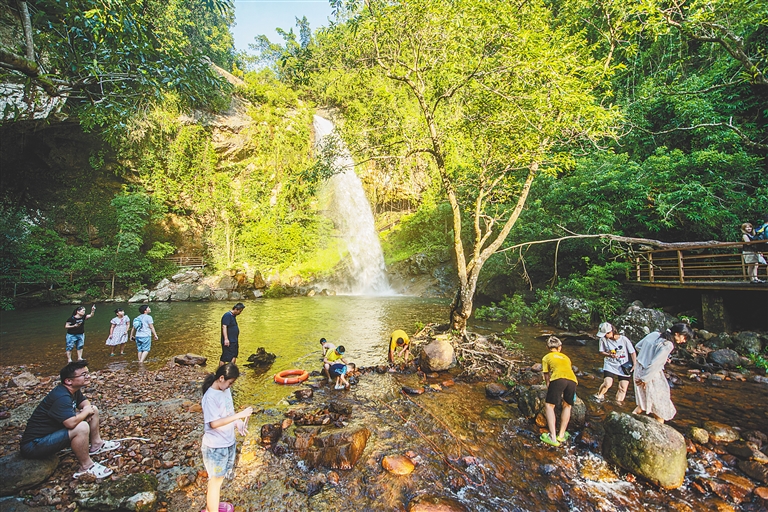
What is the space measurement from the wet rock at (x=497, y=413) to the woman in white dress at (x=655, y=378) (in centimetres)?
191

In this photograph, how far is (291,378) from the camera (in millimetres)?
6973

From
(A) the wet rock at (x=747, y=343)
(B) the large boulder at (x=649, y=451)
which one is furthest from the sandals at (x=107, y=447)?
(A) the wet rock at (x=747, y=343)

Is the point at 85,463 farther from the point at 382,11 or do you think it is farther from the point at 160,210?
the point at 160,210

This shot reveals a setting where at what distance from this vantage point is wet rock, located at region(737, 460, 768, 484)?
377 centimetres

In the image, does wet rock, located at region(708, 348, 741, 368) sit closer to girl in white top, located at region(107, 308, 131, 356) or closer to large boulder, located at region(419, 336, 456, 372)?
large boulder, located at region(419, 336, 456, 372)

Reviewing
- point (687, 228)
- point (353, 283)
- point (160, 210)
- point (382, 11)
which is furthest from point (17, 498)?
point (160, 210)

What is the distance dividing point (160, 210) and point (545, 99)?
26.7m

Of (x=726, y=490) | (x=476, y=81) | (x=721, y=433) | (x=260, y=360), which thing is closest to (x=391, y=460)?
(x=726, y=490)

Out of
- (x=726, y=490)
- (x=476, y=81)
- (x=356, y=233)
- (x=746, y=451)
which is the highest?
(x=476, y=81)

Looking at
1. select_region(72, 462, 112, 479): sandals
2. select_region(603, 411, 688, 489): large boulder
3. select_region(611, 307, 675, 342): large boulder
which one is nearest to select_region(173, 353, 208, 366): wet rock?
select_region(72, 462, 112, 479): sandals

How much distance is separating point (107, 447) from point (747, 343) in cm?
1276

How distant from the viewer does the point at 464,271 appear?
8094 mm

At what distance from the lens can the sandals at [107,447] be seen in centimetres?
410

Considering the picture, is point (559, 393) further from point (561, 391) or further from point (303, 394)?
point (303, 394)
